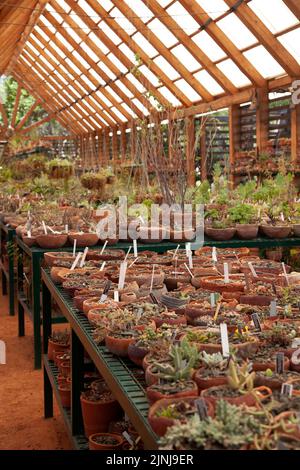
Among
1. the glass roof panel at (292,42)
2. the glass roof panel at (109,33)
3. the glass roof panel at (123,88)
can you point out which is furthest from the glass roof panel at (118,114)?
the glass roof panel at (292,42)

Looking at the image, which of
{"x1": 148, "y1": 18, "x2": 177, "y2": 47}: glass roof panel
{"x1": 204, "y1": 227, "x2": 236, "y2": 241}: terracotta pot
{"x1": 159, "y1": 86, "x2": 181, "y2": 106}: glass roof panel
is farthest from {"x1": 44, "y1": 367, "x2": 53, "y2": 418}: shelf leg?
{"x1": 159, "y1": 86, "x2": 181, "y2": 106}: glass roof panel

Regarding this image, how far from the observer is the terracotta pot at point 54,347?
3604mm

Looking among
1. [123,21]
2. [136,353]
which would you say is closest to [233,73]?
[123,21]

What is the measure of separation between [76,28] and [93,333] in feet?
50.0

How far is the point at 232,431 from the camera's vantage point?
1.40m

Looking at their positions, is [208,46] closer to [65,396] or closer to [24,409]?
[24,409]

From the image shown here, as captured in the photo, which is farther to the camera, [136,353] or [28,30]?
[28,30]

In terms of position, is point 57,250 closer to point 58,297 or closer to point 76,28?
point 58,297

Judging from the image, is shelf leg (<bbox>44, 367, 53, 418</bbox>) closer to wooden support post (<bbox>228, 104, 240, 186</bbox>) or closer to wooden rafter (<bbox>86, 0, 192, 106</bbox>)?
wooden support post (<bbox>228, 104, 240, 186</bbox>)

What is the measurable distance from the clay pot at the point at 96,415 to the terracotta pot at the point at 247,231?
9.00ft

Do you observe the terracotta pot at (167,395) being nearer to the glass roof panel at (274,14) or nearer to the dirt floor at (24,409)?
the dirt floor at (24,409)

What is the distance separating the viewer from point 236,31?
11.2 metres

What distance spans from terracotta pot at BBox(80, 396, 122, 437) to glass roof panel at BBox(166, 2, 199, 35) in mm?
10287

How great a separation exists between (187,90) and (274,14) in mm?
5382
